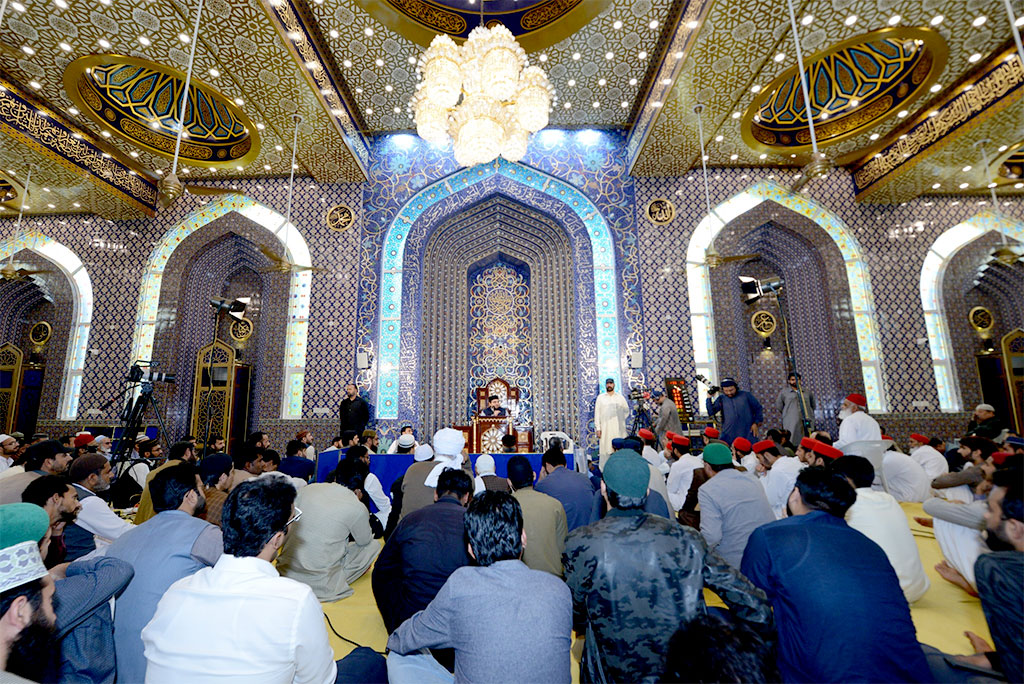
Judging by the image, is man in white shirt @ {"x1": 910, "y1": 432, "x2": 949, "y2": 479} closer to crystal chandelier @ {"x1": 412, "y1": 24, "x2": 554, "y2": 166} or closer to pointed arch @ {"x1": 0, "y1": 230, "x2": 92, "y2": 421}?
crystal chandelier @ {"x1": 412, "y1": 24, "x2": 554, "y2": 166}

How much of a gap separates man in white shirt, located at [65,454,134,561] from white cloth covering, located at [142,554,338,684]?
4.60ft

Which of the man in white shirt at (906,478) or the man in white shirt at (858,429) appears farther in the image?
the man in white shirt at (858,429)

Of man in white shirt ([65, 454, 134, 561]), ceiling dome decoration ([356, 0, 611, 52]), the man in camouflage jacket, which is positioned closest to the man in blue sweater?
the man in camouflage jacket

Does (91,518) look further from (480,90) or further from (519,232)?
(519,232)

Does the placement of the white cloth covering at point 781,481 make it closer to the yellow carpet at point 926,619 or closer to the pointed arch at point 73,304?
the yellow carpet at point 926,619

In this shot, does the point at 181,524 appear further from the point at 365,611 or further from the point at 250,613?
the point at 365,611

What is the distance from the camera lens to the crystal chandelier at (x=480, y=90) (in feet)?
15.6

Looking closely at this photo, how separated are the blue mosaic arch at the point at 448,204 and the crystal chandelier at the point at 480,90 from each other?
3368mm

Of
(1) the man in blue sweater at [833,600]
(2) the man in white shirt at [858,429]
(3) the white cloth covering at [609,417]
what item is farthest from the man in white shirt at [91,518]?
(2) the man in white shirt at [858,429]

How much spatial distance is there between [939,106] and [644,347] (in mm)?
5310

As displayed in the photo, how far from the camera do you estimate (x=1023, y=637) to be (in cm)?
A: 132

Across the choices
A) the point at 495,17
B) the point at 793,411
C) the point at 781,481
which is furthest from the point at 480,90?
the point at 793,411

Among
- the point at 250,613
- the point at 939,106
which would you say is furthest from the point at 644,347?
the point at 250,613

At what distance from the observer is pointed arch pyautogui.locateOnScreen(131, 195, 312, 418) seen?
8.08 metres
